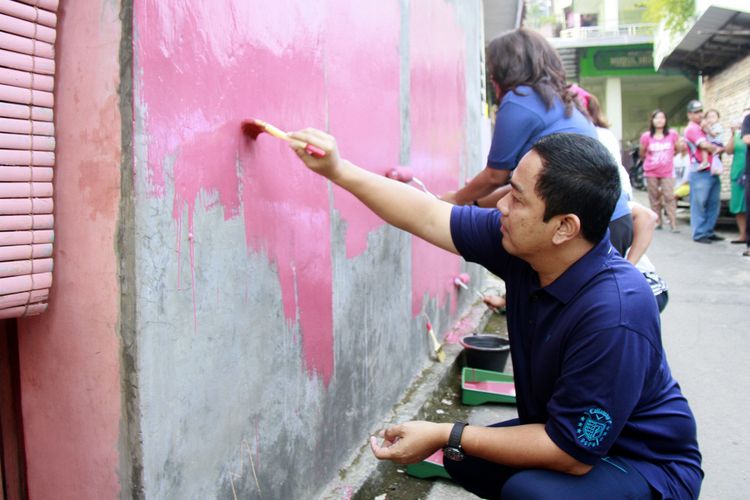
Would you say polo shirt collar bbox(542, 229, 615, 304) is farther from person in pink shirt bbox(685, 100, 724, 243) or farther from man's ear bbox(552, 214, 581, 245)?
person in pink shirt bbox(685, 100, 724, 243)

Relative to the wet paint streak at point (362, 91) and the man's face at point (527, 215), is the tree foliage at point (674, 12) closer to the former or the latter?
the wet paint streak at point (362, 91)

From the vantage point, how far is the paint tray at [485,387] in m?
4.07

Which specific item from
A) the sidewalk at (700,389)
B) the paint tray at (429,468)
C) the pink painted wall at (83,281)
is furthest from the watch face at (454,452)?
the paint tray at (429,468)

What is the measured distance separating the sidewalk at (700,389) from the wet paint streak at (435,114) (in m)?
0.61

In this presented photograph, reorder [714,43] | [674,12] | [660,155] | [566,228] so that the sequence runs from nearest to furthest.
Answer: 1. [566,228]
2. [660,155]
3. [714,43]
4. [674,12]

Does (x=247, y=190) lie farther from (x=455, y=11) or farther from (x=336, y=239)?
(x=455, y=11)

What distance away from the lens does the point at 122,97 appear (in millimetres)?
1565

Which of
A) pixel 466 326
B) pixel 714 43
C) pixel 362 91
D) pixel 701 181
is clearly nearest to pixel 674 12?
pixel 714 43

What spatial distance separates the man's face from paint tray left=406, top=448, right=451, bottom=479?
5.07 ft

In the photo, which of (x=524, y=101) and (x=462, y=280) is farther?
(x=462, y=280)

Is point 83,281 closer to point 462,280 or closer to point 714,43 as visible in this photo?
point 462,280

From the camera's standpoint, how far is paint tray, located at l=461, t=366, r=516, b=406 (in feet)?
13.4

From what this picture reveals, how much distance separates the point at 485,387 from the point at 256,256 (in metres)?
2.57

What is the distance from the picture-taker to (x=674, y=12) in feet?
48.2
